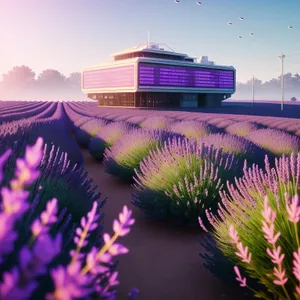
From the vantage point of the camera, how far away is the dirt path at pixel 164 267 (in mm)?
2820

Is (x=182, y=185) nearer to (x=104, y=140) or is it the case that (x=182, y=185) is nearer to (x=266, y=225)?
(x=266, y=225)

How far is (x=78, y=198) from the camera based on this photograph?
10.3 ft

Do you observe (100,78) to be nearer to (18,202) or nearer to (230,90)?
(230,90)

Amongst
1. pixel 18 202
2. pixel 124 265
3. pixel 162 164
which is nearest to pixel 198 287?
pixel 124 265

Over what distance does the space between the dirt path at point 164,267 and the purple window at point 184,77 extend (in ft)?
156

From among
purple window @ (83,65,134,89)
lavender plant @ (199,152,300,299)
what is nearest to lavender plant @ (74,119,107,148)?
lavender plant @ (199,152,300,299)

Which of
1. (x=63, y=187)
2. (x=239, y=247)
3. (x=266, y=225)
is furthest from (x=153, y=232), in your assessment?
(x=266, y=225)

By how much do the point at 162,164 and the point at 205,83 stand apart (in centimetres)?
5772

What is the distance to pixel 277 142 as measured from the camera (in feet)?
26.4

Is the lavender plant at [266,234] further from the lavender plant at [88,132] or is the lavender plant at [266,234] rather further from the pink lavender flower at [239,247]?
the lavender plant at [88,132]

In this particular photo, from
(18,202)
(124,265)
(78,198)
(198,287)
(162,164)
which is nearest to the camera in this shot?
(18,202)

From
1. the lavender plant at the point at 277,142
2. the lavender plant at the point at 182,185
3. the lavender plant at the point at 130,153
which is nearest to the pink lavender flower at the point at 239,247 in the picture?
the lavender plant at the point at 182,185

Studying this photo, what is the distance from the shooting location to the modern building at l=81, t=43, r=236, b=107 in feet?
169

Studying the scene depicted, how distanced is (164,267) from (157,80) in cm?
5044
